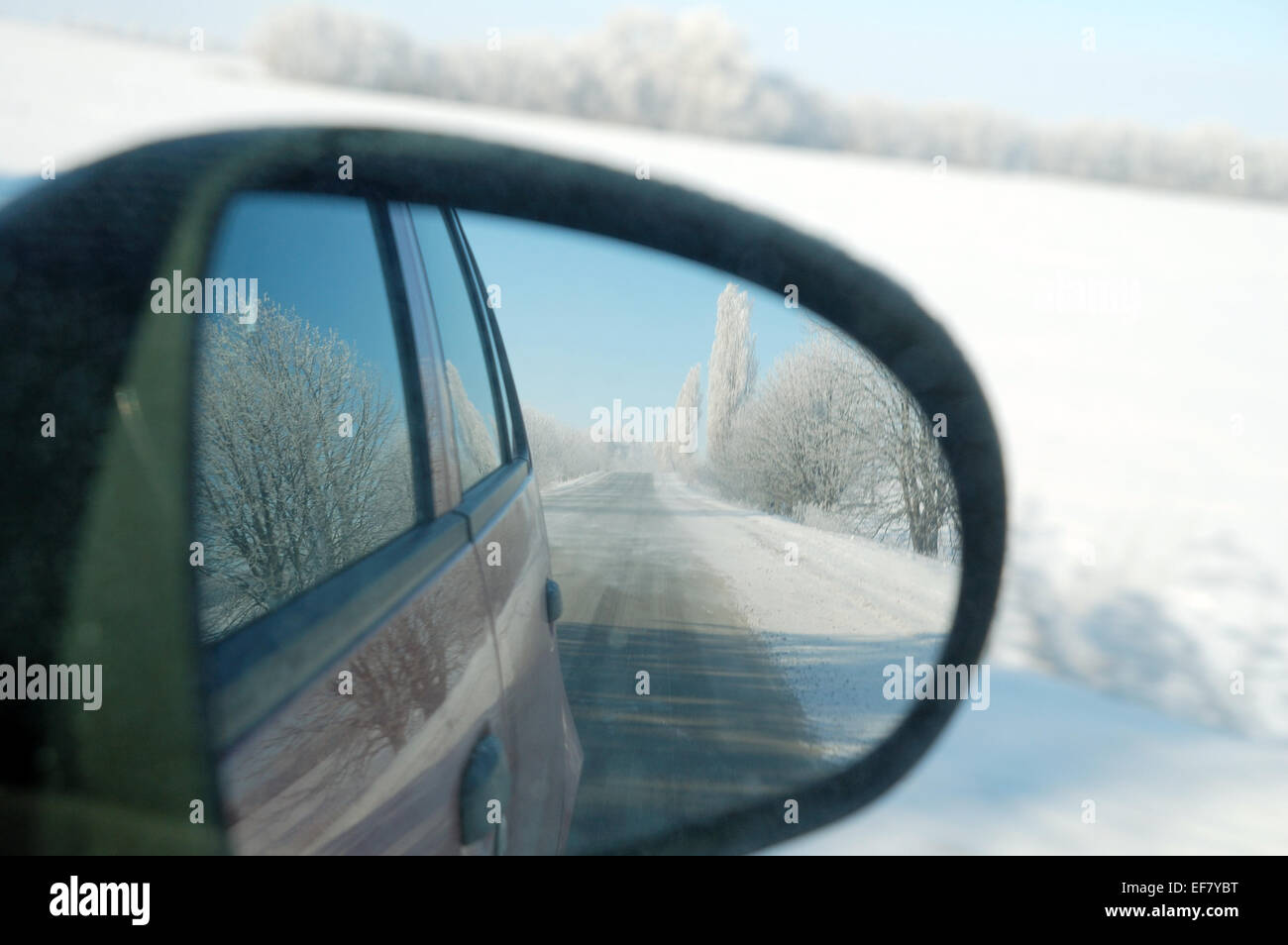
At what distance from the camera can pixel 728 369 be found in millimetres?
7895

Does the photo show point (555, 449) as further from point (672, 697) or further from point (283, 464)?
point (283, 464)

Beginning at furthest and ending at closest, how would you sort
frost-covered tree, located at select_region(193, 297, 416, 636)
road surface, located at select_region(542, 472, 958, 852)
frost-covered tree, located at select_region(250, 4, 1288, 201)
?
frost-covered tree, located at select_region(250, 4, 1288, 201), road surface, located at select_region(542, 472, 958, 852), frost-covered tree, located at select_region(193, 297, 416, 636)

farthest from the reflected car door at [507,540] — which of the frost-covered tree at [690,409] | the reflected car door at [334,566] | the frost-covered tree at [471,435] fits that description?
the frost-covered tree at [690,409]

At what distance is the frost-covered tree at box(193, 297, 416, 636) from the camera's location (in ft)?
4.10

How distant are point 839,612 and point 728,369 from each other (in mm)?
3204

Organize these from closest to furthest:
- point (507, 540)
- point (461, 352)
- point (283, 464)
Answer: point (283, 464), point (507, 540), point (461, 352)

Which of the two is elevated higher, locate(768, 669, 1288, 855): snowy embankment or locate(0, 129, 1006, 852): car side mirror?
locate(0, 129, 1006, 852): car side mirror

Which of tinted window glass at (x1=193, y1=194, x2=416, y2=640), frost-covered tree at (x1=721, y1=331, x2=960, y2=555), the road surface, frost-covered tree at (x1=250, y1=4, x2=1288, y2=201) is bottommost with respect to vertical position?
the road surface

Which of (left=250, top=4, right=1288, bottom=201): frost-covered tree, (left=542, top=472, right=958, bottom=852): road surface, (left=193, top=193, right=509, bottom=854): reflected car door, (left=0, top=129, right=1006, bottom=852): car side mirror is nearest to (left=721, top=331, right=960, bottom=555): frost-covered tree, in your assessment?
(left=0, top=129, right=1006, bottom=852): car side mirror

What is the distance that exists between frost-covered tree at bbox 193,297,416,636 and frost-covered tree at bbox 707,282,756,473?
1.40 meters

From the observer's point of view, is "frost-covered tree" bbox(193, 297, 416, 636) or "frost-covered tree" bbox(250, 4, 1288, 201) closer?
"frost-covered tree" bbox(193, 297, 416, 636)

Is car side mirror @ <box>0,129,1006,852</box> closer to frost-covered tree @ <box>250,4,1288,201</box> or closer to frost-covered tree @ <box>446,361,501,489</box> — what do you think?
frost-covered tree @ <box>446,361,501,489</box>

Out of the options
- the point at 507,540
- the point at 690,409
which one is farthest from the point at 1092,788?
the point at 690,409

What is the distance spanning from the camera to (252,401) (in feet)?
4.69
